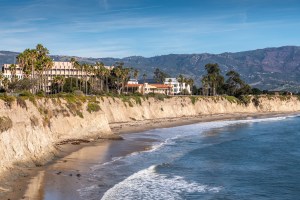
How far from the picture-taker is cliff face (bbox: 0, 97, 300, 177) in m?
37.7

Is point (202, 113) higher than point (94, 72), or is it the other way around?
point (94, 72)

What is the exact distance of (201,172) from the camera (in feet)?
132

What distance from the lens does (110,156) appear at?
155ft

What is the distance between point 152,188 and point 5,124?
44.0 ft

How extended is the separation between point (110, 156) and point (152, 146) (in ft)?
35.3

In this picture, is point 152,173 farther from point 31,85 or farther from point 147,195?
point 31,85

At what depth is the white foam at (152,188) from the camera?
31094 millimetres

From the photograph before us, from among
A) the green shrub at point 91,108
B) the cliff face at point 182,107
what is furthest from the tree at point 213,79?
the green shrub at point 91,108

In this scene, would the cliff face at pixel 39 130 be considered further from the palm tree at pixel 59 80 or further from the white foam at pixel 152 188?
the palm tree at pixel 59 80

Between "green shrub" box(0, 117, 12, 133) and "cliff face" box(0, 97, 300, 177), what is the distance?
0.29 ft

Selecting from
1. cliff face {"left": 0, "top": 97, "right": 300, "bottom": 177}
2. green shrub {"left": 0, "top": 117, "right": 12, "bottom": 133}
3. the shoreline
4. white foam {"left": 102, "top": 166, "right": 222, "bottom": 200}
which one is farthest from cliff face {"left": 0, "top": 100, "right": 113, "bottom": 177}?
white foam {"left": 102, "top": 166, "right": 222, "bottom": 200}

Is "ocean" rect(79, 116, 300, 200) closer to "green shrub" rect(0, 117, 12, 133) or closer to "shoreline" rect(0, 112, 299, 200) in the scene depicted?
"shoreline" rect(0, 112, 299, 200)

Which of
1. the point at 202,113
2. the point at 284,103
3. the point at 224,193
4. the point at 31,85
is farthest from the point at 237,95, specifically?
the point at 224,193

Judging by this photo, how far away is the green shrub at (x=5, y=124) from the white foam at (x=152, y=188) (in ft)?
34.4
